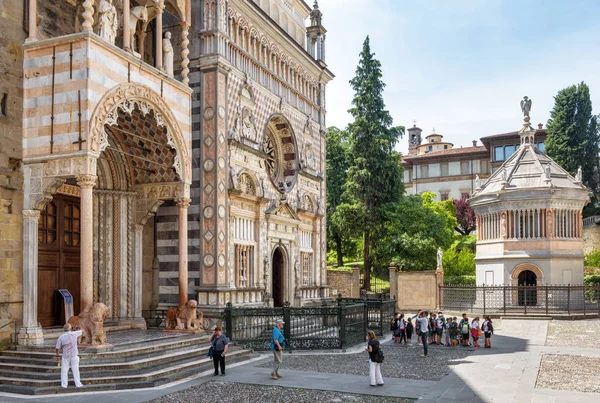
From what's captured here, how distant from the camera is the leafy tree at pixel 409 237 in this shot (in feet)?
130

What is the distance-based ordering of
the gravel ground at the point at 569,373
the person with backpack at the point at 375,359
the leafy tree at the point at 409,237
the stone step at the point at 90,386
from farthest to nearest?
the leafy tree at the point at 409,237 < the gravel ground at the point at 569,373 < the person with backpack at the point at 375,359 < the stone step at the point at 90,386

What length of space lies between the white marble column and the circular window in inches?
325

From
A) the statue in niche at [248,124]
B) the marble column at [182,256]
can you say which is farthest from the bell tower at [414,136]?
the marble column at [182,256]

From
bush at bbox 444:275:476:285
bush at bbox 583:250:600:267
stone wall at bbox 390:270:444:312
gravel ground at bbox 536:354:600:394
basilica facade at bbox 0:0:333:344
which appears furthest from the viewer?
bush at bbox 583:250:600:267

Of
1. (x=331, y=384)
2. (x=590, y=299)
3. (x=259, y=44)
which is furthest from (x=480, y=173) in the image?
(x=331, y=384)

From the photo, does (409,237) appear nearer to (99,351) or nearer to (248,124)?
(248,124)

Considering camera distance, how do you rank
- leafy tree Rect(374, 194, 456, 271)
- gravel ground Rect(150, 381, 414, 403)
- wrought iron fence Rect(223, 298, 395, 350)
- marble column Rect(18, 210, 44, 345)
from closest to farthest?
gravel ground Rect(150, 381, 414, 403)
marble column Rect(18, 210, 44, 345)
wrought iron fence Rect(223, 298, 395, 350)
leafy tree Rect(374, 194, 456, 271)

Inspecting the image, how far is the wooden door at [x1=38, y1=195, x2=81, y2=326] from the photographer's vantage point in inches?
686

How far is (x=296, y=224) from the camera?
2778 cm

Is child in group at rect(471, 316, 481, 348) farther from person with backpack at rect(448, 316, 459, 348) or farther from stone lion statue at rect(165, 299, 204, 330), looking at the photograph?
stone lion statue at rect(165, 299, 204, 330)

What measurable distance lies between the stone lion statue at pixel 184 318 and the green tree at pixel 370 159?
23.1 metres

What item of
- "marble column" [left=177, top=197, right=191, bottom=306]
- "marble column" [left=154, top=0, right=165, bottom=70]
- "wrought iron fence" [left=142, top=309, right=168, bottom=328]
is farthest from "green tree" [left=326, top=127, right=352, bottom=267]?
"marble column" [left=154, top=0, right=165, bottom=70]

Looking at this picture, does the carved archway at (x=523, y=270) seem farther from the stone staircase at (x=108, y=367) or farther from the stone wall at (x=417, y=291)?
the stone staircase at (x=108, y=367)

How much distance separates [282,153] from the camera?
2833cm
